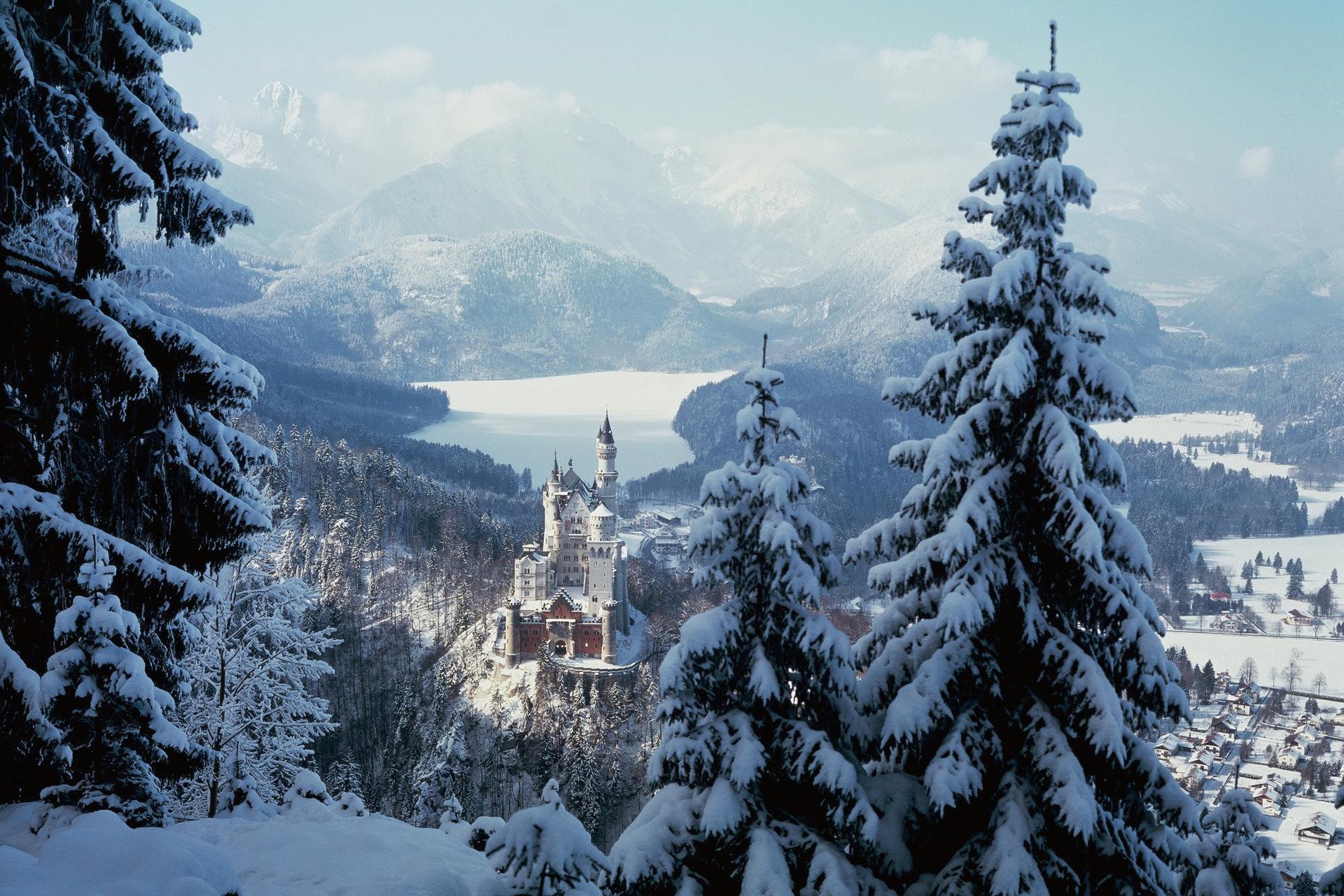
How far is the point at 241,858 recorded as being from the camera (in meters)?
11.1

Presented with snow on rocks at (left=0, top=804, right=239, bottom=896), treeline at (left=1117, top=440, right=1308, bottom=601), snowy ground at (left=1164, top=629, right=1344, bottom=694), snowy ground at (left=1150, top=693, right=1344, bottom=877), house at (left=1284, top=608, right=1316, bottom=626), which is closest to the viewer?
snow on rocks at (left=0, top=804, right=239, bottom=896)

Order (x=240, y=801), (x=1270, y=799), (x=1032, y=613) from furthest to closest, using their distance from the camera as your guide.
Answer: (x=1270, y=799) < (x=240, y=801) < (x=1032, y=613)

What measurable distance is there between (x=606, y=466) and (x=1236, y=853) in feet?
226

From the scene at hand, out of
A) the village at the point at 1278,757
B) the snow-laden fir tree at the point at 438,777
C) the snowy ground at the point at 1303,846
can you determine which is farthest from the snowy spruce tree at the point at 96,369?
the snowy ground at the point at 1303,846

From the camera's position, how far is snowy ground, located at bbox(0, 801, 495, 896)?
720 cm

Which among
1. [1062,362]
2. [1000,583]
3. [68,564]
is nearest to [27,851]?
[68,564]

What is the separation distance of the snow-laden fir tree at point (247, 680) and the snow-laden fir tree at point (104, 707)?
10.9 m

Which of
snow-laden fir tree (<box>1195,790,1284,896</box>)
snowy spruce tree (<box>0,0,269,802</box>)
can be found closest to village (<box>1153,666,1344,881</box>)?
snow-laden fir tree (<box>1195,790,1284,896</box>)

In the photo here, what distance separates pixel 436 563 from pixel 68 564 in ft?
239

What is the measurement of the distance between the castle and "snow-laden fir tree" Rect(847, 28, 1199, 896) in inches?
2175

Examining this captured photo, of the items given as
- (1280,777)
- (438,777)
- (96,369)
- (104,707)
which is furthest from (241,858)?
(1280,777)

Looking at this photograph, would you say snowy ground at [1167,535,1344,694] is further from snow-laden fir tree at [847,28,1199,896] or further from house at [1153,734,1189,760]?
snow-laden fir tree at [847,28,1199,896]

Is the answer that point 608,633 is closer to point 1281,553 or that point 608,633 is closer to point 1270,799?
point 1270,799

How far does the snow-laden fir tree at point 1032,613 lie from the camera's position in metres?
9.36
